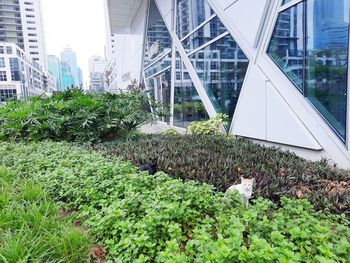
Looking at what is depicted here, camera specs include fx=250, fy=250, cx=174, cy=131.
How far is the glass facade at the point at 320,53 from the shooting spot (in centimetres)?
409

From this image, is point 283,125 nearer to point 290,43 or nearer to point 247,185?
point 290,43

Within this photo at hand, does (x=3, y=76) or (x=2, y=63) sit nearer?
(x=2, y=63)

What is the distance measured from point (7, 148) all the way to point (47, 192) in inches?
134

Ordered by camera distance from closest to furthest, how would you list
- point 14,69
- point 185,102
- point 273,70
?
point 273,70 → point 185,102 → point 14,69

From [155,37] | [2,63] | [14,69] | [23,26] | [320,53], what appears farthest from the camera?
[23,26]

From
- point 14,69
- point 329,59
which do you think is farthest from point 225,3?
point 14,69

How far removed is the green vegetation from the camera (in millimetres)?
1778

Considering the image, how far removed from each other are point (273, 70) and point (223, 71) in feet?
7.06

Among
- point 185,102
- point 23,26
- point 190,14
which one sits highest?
point 23,26

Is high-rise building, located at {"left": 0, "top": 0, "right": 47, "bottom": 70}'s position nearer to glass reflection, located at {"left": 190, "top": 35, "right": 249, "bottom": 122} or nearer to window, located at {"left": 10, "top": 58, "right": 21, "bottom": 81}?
window, located at {"left": 10, "top": 58, "right": 21, "bottom": 81}

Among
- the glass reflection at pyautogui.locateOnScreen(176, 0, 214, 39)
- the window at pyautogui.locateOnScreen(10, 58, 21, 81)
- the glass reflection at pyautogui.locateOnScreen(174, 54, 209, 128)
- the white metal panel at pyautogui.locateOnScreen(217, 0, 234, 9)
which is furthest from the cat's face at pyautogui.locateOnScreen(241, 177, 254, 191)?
the window at pyautogui.locateOnScreen(10, 58, 21, 81)

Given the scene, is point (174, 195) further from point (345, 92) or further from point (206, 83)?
point (206, 83)

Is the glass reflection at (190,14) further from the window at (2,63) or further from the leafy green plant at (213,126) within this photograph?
the window at (2,63)

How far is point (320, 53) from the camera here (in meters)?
4.46
